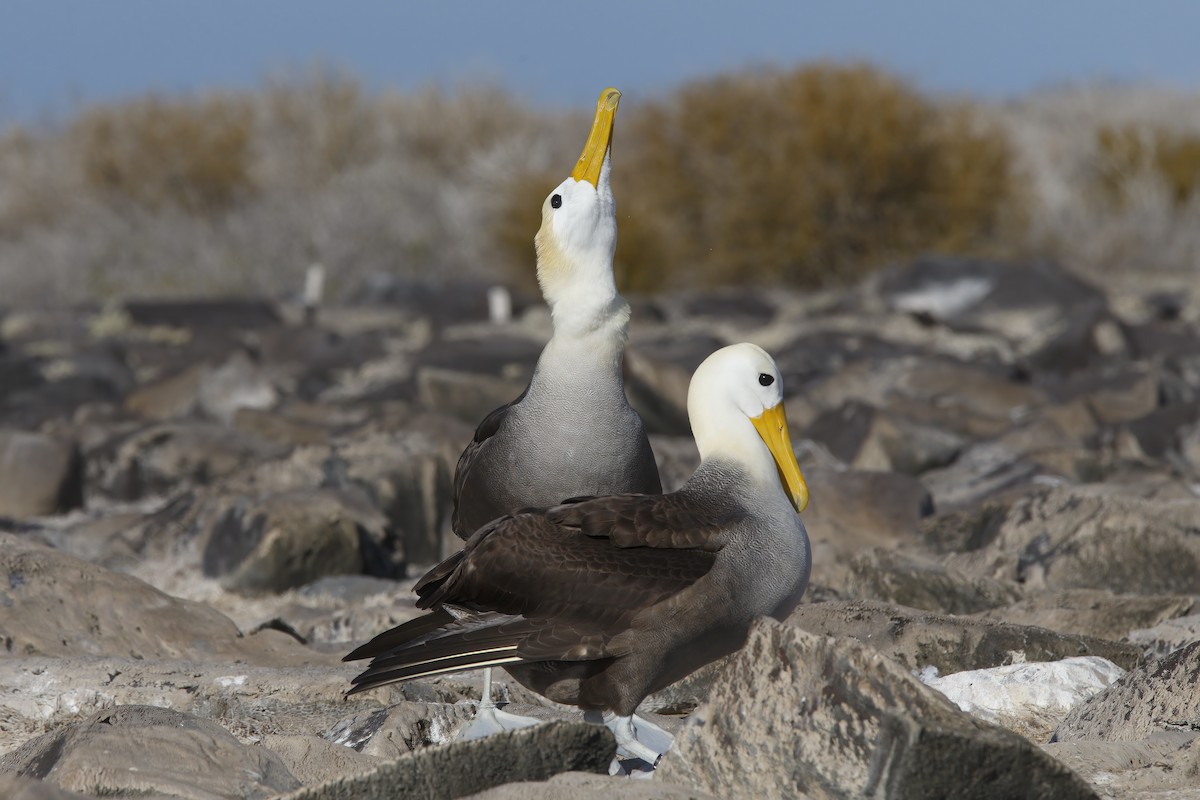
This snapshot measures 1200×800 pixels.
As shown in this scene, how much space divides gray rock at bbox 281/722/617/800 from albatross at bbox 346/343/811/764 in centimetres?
30

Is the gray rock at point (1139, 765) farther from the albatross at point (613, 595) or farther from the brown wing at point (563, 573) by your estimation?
the brown wing at point (563, 573)

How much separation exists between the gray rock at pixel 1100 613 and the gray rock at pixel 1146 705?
3.28ft

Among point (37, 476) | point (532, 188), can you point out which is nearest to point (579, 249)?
point (37, 476)

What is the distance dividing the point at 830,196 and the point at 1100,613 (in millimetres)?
14961

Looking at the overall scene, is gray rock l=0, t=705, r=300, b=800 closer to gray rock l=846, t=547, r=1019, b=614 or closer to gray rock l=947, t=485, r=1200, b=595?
gray rock l=846, t=547, r=1019, b=614

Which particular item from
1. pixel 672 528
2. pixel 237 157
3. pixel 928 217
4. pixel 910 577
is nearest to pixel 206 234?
pixel 237 157

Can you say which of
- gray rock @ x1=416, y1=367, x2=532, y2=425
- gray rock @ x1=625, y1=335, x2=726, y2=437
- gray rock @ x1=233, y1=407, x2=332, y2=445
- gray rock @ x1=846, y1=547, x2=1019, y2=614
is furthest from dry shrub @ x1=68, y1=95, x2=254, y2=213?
gray rock @ x1=846, y1=547, x2=1019, y2=614

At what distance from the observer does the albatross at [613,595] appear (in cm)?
375

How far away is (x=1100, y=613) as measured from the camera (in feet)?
18.0

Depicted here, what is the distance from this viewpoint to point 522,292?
62.1ft

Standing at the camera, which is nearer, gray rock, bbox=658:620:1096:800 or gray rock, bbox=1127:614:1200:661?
gray rock, bbox=658:620:1096:800

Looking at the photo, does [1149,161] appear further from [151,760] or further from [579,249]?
[151,760]

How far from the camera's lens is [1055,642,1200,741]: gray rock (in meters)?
4.07

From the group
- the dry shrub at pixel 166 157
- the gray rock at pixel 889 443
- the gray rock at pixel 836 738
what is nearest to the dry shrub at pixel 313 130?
the dry shrub at pixel 166 157
